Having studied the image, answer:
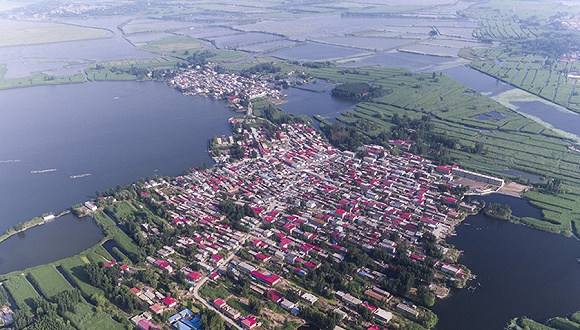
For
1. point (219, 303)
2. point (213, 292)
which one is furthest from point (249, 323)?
point (213, 292)

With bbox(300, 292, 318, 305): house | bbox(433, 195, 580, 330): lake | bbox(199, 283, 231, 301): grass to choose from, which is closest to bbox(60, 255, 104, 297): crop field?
bbox(199, 283, 231, 301): grass

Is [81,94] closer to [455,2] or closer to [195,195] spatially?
[195,195]

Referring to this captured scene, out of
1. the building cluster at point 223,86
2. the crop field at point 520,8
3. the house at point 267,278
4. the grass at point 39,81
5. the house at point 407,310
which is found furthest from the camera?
the crop field at point 520,8

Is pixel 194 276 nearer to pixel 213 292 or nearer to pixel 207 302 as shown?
pixel 213 292

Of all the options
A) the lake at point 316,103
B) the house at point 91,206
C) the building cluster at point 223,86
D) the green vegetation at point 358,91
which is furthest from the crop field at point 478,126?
the house at point 91,206

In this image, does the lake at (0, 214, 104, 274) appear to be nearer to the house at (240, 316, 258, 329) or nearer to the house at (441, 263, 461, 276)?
the house at (240, 316, 258, 329)

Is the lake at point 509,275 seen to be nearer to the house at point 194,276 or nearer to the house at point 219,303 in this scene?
the house at point 219,303
